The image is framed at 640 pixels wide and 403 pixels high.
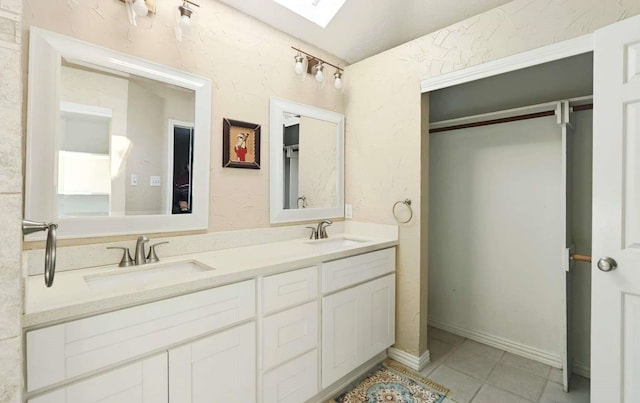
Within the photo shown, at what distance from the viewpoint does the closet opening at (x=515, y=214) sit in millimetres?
1991

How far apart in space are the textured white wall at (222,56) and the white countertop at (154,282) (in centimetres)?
26

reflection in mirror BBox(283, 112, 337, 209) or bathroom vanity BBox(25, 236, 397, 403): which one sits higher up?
reflection in mirror BBox(283, 112, 337, 209)

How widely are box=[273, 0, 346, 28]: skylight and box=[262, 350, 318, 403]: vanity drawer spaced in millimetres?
2154

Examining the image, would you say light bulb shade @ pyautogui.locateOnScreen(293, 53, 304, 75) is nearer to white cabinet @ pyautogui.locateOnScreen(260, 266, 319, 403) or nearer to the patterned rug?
white cabinet @ pyautogui.locateOnScreen(260, 266, 319, 403)

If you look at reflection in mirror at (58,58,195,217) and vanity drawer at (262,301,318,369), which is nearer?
reflection in mirror at (58,58,195,217)

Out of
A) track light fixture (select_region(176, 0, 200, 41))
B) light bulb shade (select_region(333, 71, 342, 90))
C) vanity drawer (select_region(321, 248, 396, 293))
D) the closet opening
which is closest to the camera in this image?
track light fixture (select_region(176, 0, 200, 41))

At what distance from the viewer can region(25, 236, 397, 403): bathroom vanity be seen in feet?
3.07

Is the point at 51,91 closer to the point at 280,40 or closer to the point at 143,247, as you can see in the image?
the point at 143,247

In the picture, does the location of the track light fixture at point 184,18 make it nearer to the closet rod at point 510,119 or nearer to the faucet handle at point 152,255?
the faucet handle at point 152,255

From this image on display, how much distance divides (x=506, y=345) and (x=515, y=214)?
1.04 metres

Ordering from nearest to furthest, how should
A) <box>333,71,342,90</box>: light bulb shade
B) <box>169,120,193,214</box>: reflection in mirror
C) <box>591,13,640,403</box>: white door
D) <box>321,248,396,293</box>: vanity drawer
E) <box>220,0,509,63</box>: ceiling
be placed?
<box>591,13,640,403</box>: white door < <box>169,120,193,214</box>: reflection in mirror < <box>321,248,396,293</box>: vanity drawer < <box>220,0,509,63</box>: ceiling < <box>333,71,342,90</box>: light bulb shade

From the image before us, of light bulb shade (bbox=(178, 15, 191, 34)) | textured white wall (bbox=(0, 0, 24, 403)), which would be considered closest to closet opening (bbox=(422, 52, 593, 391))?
light bulb shade (bbox=(178, 15, 191, 34))

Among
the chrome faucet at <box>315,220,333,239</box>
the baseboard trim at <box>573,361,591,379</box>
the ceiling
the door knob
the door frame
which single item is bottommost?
the baseboard trim at <box>573,361,591,379</box>

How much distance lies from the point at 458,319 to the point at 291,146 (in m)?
2.09
